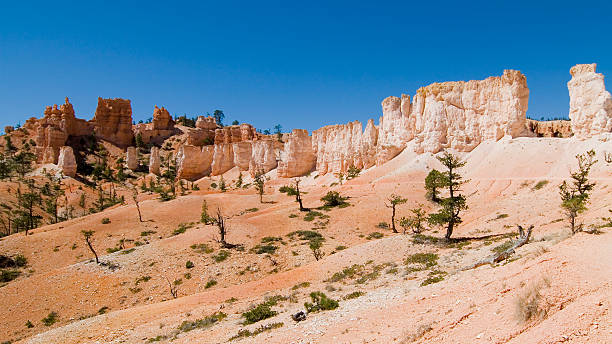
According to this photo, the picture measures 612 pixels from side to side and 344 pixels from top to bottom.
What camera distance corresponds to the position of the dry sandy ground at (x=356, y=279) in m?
5.95

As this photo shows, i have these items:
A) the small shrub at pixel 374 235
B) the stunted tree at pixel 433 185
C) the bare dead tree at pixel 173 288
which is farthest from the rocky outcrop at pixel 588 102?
the bare dead tree at pixel 173 288

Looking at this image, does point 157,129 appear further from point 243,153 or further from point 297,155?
point 297,155

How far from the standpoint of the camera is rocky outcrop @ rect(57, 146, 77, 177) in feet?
225

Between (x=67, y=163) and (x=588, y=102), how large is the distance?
87.1 metres

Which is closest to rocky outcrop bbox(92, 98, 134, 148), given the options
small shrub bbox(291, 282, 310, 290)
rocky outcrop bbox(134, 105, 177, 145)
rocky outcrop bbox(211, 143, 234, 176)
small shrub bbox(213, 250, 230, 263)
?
rocky outcrop bbox(134, 105, 177, 145)

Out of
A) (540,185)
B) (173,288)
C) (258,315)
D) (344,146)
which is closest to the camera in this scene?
(258,315)

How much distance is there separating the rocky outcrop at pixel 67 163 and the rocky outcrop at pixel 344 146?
168ft

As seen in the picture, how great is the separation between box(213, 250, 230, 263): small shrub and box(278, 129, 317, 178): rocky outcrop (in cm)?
4589

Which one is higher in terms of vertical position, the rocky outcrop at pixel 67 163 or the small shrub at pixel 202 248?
the rocky outcrop at pixel 67 163

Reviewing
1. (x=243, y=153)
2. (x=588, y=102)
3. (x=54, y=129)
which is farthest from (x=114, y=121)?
(x=588, y=102)

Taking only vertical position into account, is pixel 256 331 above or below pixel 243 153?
below

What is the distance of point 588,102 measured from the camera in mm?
34344

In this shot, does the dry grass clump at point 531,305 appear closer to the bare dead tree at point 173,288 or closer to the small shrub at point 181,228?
the bare dead tree at point 173,288

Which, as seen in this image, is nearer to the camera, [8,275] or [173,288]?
Answer: [173,288]
